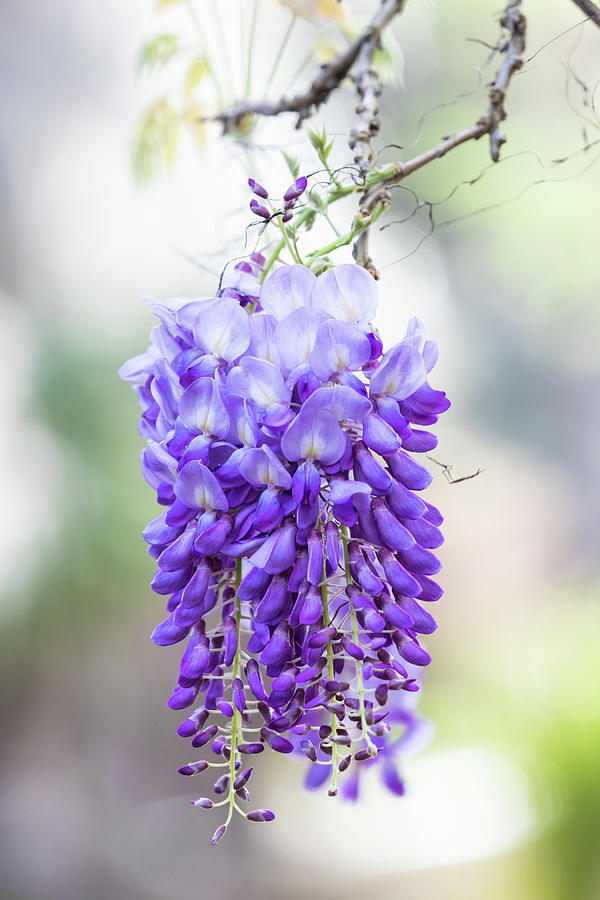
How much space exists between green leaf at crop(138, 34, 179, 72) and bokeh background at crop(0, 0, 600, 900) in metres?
1.10

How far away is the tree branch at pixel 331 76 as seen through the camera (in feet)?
1.31

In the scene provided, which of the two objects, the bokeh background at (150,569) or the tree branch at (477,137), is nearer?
the tree branch at (477,137)

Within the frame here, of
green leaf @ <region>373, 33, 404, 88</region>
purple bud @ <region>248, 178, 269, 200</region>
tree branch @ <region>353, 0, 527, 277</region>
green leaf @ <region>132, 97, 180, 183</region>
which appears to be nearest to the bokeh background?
green leaf @ <region>132, 97, 180, 183</region>

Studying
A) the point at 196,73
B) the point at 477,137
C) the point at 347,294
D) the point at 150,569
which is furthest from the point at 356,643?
the point at 150,569

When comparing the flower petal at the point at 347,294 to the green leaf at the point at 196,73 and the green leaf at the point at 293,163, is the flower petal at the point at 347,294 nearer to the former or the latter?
the green leaf at the point at 293,163

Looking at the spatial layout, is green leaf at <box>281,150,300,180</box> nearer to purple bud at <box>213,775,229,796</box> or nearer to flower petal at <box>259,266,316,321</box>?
flower petal at <box>259,266,316,321</box>

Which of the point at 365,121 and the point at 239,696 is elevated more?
the point at 365,121

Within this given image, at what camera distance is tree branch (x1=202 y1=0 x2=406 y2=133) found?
0.40 meters

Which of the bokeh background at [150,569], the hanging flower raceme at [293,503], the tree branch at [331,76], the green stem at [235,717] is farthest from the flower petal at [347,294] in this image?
the bokeh background at [150,569]

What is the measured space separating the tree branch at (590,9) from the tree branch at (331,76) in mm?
127

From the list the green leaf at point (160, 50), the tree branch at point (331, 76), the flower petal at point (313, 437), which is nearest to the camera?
the flower petal at point (313, 437)

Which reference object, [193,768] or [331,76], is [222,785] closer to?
[193,768]

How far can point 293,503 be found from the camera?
247 millimetres

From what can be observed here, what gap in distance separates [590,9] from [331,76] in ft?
0.53
